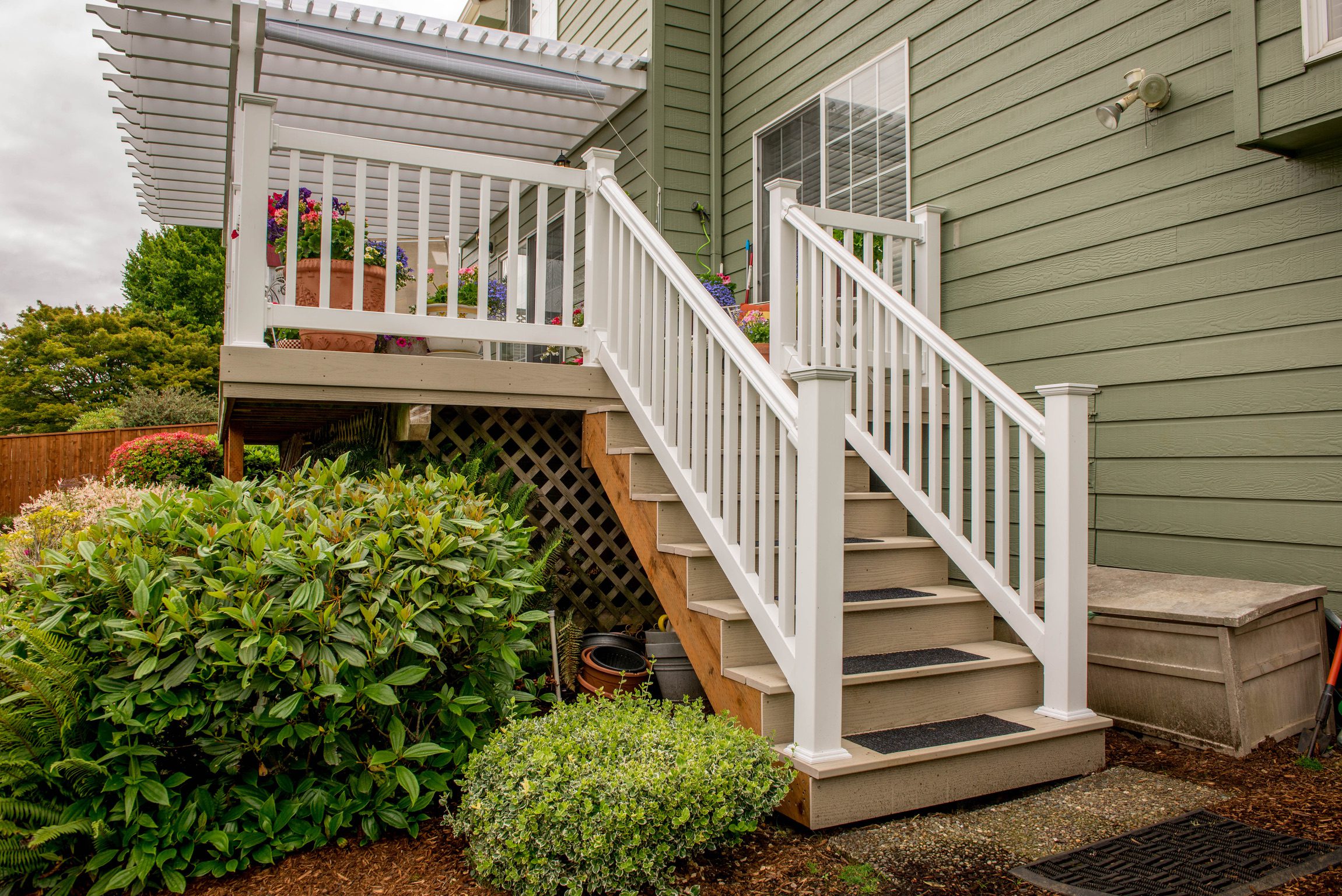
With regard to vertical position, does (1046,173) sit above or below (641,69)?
below

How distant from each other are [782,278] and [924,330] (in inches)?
38.4

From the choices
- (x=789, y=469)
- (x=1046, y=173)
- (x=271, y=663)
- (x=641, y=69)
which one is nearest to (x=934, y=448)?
(x=789, y=469)

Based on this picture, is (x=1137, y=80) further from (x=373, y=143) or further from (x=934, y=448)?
(x=373, y=143)

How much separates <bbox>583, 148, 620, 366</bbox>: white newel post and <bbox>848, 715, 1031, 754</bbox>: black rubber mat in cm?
212

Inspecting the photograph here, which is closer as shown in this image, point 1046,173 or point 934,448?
point 934,448

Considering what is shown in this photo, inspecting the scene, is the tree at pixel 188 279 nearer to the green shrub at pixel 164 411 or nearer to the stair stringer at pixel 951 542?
the green shrub at pixel 164 411

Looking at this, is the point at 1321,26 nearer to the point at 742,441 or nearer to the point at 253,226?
the point at 742,441

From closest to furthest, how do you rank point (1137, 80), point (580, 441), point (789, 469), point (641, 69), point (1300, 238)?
point (789, 469), point (1300, 238), point (1137, 80), point (580, 441), point (641, 69)

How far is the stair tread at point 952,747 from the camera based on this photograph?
7.14 feet

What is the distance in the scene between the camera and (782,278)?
3939mm

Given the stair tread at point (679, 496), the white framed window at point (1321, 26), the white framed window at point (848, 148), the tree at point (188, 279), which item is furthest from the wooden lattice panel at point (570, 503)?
the tree at point (188, 279)

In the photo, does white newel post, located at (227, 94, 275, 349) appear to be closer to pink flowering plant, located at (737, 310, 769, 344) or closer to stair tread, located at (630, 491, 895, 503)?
stair tread, located at (630, 491, 895, 503)

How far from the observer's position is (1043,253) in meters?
3.80

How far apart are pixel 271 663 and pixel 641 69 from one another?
5332mm
